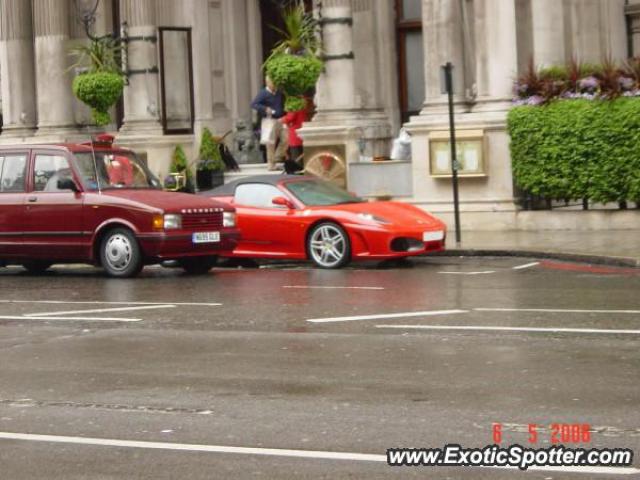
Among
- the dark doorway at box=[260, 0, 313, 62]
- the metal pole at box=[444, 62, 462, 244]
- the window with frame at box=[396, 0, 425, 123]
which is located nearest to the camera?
the metal pole at box=[444, 62, 462, 244]

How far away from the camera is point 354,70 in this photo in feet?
100

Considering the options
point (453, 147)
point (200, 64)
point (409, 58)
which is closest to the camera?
point (453, 147)

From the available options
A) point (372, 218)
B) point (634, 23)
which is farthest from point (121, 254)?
point (634, 23)

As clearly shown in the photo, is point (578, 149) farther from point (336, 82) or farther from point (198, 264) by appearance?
point (198, 264)

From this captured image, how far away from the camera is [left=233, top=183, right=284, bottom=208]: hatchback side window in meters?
22.3

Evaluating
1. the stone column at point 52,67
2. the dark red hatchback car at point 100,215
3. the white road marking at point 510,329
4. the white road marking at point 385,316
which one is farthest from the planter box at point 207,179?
the white road marking at point 510,329

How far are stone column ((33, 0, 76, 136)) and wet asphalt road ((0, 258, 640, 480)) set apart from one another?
1656 cm

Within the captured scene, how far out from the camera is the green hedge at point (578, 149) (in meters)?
25.1

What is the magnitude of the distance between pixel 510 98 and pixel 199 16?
827cm

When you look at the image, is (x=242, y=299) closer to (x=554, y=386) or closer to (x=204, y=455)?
(x=554, y=386)

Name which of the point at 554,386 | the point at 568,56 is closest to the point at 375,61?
the point at 568,56

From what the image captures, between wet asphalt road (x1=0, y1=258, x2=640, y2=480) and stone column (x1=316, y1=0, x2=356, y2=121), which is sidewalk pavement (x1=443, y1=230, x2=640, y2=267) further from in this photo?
stone column (x1=316, y1=0, x2=356, y2=121)

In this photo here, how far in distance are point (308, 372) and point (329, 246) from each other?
1037cm

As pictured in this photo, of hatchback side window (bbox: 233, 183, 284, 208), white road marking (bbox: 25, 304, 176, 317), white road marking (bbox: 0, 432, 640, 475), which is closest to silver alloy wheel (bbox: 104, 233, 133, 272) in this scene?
hatchback side window (bbox: 233, 183, 284, 208)
